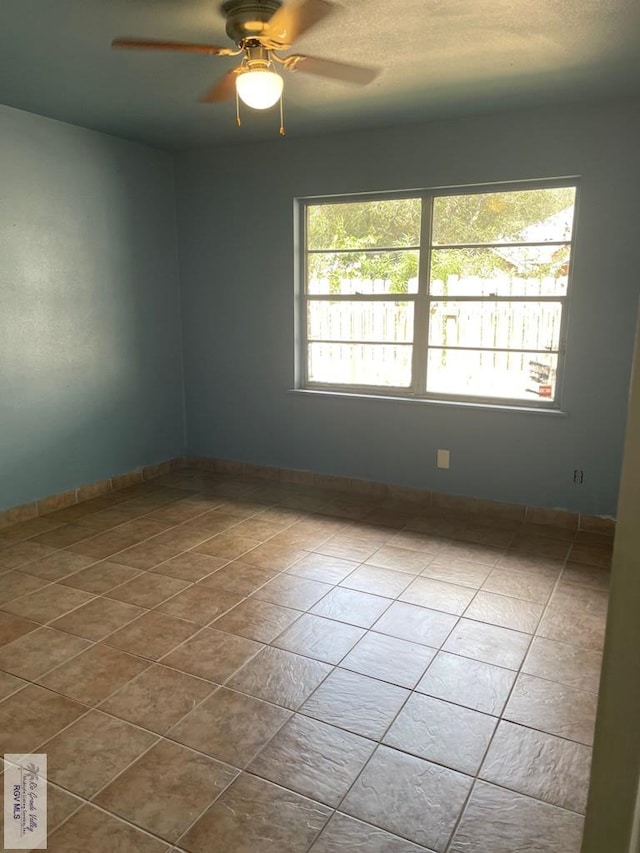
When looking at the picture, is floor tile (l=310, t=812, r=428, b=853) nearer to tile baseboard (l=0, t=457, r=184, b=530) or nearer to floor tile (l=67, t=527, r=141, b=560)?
floor tile (l=67, t=527, r=141, b=560)

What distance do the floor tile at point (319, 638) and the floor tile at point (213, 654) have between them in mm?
140

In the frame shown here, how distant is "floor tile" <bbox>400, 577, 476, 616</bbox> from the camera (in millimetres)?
2811

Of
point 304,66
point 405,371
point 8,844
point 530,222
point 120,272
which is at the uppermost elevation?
point 304,66

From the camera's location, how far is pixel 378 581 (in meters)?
3.06

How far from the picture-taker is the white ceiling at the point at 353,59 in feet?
7.75

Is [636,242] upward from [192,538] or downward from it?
upward

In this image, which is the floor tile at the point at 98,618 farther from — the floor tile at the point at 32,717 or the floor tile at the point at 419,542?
the floor tile at the point at 419,542

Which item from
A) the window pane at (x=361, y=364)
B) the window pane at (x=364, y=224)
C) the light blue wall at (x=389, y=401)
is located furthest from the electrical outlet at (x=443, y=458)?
the window pane at (x=364, y=224)

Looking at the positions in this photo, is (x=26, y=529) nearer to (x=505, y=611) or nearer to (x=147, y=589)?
(x=147, y=589)

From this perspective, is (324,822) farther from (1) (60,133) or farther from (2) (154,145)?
(2) (154,145)

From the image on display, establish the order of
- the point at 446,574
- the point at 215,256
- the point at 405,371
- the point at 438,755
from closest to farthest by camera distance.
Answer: the point at 438,755 → the point at 446,574 → the point at 405,371 → the point at 215,256

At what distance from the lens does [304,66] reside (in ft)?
8.74

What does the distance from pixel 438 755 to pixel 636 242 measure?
2.92 m

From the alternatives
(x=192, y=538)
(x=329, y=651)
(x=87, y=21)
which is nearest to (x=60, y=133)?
(x=87, y=21)
